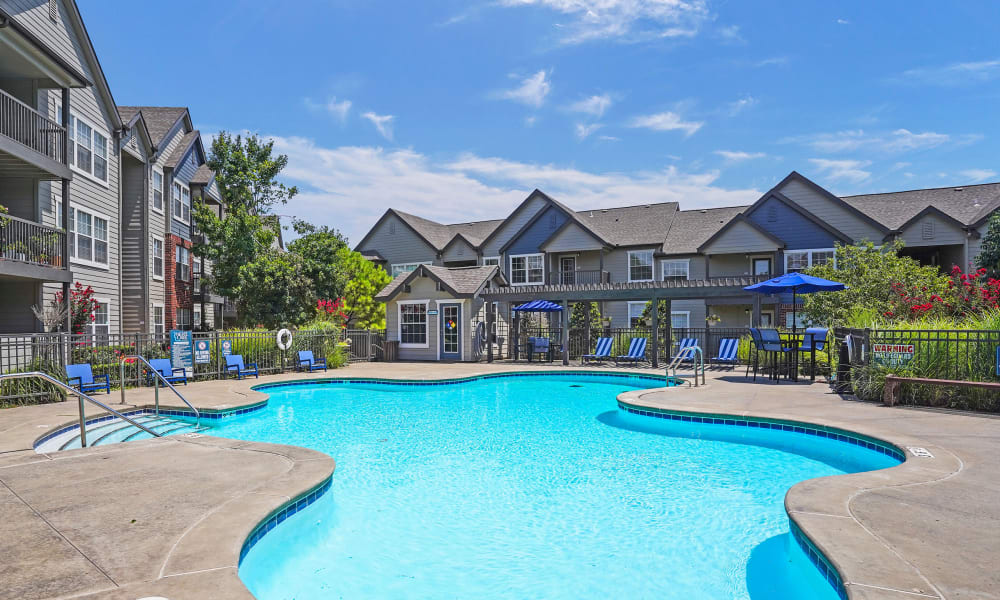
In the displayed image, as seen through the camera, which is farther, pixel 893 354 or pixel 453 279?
pixel 453 279

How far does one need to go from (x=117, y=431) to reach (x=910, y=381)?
512 inches

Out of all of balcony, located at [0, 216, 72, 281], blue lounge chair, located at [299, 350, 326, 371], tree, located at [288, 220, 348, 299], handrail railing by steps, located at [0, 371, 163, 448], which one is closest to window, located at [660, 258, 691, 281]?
tree, located at [288, 220, 348, 299]

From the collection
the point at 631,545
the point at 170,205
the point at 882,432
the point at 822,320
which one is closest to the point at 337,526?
the point at 631,545

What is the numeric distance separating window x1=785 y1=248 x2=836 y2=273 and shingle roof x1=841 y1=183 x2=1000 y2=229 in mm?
2856

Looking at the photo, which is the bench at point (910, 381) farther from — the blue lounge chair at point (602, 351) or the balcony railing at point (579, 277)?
the balcony railing at point (579, 277)

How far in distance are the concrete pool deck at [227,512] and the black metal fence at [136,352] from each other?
142 inches

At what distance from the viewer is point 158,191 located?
21.5m

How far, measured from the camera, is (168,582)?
311 centimetres

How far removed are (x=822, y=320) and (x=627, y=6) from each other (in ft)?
36.8

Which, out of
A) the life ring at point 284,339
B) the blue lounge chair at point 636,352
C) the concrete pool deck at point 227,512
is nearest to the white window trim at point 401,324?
the life ring at point 284,339

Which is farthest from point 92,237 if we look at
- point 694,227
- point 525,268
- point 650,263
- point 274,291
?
point 694,227

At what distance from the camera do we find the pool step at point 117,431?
25.6 feet

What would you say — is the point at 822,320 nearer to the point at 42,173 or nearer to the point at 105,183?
the point at 42,173

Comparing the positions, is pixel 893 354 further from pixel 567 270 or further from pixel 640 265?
pixel 567 270
